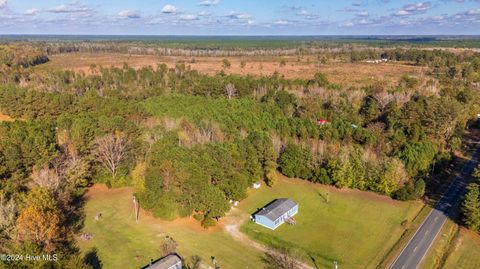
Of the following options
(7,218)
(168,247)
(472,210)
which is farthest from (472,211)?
(7,218)

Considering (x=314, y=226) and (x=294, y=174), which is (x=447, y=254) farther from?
(x=294, y=174)

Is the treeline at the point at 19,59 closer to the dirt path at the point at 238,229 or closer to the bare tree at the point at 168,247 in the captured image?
the dirt path at the point at 238,229

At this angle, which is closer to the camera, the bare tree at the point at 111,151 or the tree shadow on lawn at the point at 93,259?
the tree shadow on lawn at the point at 93,259

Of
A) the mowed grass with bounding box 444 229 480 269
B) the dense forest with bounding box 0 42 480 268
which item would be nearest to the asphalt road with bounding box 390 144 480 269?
the mowed grass with bounding box 444 229 480 269

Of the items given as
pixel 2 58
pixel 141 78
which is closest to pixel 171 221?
pixel 141 78

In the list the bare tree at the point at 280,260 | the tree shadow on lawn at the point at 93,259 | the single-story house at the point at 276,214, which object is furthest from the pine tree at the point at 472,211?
the tree shadow on lawn at the point at 93,259

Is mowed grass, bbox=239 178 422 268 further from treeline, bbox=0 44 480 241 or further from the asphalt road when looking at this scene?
treeline, bbox=0 44 480 241
